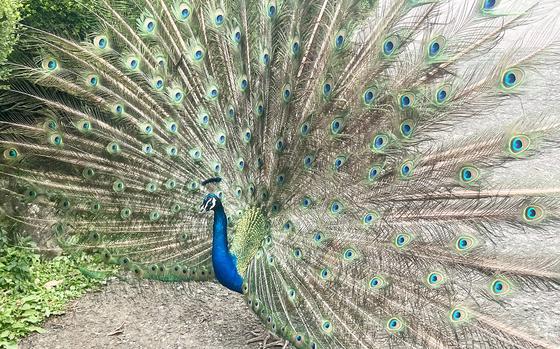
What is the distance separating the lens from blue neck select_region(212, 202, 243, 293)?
304 cm

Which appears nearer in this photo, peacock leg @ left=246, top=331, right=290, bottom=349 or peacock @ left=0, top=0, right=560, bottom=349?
peacock @ left=0, top=0, right=560, bottom=349

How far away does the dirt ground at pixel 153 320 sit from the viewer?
11.7ft

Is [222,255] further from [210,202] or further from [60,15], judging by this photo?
[60,15]

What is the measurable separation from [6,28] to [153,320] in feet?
6.85

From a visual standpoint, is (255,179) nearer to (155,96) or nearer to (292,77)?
(292,77)

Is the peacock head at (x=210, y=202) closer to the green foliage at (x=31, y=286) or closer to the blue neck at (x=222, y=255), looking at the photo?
the blue neck at (x=222, y=255)

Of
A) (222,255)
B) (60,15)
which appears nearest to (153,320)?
(222,255)

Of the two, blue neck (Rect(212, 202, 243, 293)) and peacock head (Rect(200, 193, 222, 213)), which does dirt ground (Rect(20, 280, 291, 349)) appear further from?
peacock head (Rect(200, 193, 222, 213))

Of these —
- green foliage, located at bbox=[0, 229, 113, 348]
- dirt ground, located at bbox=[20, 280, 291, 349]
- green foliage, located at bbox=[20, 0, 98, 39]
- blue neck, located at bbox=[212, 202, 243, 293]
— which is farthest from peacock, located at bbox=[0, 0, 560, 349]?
dirt ground, located at bbox=[20, 280, 291, 349]

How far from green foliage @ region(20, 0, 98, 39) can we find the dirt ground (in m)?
1.82

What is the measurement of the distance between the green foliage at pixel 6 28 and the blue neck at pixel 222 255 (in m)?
1.54

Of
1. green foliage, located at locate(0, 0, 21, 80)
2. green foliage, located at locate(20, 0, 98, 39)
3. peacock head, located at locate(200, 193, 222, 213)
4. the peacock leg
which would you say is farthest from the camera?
green foliage, located at locate(20, 0, 98, 39)

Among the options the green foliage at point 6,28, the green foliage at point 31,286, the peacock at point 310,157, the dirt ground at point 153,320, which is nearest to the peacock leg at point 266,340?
the dirt ground at point 153,320

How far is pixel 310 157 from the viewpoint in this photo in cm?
273
